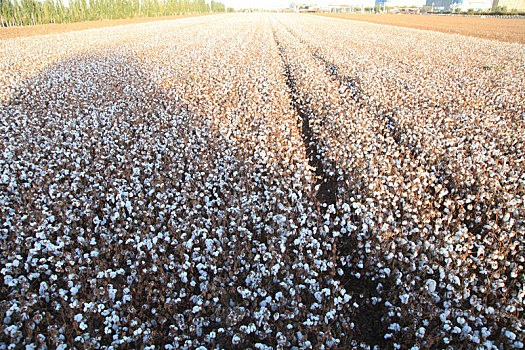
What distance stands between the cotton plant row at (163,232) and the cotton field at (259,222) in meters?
0.03

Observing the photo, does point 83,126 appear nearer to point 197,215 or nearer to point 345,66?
point 197,215

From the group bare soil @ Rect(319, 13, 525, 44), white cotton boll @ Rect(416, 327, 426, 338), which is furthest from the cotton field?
bare soil @ Rect(319, 13, 525, 44)

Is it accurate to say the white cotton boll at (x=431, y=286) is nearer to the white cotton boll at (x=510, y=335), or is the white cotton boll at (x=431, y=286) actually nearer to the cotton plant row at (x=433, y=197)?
the cotton plant row at (x=433, y=197)

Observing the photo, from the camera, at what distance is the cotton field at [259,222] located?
3430mm

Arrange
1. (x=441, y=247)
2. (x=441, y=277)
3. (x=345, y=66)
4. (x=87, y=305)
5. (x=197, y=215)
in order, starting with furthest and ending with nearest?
(x=345, y=66) < (x=197, y=215) < (x=441, y=247) < (x=441, y=277) < (x=87, y=305)

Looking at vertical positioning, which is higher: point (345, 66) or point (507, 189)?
point (345, 66)

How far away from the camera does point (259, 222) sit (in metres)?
5.09

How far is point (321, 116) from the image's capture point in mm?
9633

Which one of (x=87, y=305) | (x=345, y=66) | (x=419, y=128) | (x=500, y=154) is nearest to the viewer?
(x=87, y=305)

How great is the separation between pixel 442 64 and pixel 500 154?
12.9 m

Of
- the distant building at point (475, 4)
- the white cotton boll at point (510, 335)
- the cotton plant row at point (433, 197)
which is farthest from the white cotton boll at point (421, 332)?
the distant building at point (475, 4)

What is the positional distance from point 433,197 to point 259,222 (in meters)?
2.94

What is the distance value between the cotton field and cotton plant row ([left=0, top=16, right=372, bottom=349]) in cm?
3

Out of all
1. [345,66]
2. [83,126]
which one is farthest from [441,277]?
[345,66]
